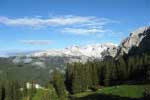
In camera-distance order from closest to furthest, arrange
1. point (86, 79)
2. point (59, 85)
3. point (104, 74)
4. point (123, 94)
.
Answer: point (123, 94)
point (59, 85)
point (86, 79)
point (104, 74)

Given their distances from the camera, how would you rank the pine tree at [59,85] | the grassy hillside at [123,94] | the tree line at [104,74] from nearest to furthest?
the grassy hillside at [123,94], the pine tree at [59,85], the tree line at [104,74]

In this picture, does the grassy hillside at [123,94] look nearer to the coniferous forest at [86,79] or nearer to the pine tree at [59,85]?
the pine tree at [59,85]

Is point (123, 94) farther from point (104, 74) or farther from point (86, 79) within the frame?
point (104, 74)

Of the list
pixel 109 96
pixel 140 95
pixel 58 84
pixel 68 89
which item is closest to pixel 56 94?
pixel 58 84

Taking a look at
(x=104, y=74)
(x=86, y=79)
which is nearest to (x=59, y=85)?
(x=86, y=79)

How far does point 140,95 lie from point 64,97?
135 ft

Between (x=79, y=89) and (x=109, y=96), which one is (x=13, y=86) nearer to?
(x=79, y=89)

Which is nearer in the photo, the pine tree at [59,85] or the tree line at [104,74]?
the pine tree at [59,85]

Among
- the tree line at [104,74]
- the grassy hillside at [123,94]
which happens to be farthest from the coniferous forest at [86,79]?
the grassy hillside at [123,94]

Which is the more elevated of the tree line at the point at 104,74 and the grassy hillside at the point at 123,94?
the tree line at the point at 104,74

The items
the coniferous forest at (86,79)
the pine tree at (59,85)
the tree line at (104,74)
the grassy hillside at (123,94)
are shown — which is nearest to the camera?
the grassy hillside at (123,94)

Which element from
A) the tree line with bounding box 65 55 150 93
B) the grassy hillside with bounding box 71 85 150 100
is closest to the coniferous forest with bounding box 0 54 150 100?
the tree line with bounding box 65 55 150 93

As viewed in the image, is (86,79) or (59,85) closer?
(59,85)

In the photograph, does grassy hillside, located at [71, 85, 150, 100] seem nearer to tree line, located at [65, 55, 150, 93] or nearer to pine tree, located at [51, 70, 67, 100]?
pine tree, located at [51, 70, 67, 100]
